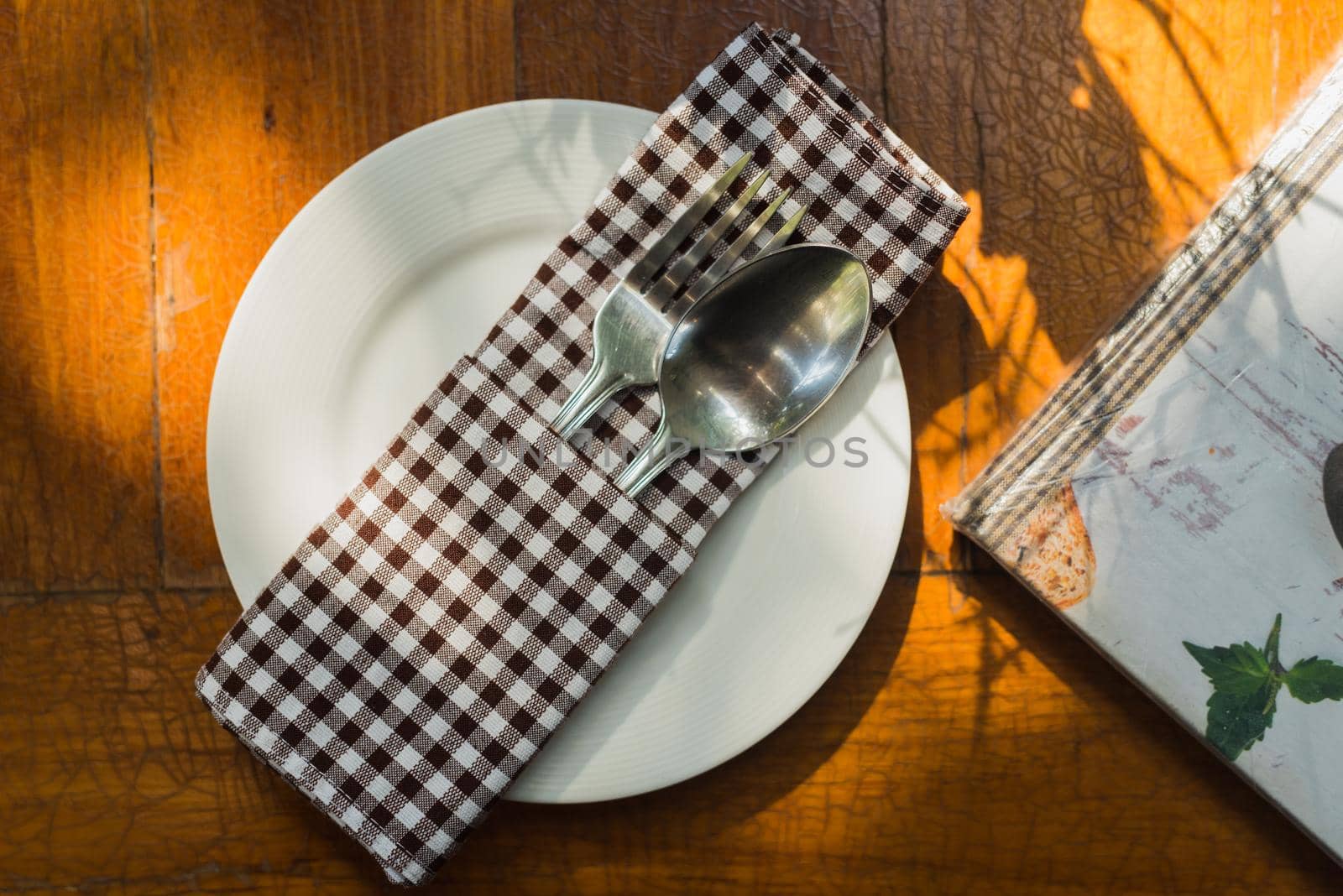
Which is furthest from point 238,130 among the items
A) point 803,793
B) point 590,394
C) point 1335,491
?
point 1335,491

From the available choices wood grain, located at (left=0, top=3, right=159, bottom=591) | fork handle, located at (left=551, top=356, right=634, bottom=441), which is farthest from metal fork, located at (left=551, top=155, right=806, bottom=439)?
wood grain, located at (left=0, top=3, right=159, bottom=591)

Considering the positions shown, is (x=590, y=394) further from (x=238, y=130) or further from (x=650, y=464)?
(x=238, y=130)

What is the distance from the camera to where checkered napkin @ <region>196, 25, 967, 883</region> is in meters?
0.47

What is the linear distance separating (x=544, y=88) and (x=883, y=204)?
203mm

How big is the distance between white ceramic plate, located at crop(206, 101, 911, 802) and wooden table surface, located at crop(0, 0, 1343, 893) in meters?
0.06

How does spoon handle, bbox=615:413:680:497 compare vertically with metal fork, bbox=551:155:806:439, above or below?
below

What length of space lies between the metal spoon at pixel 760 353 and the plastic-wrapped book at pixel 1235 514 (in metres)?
0.13

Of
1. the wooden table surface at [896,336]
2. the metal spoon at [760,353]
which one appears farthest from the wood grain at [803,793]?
the metal spoon at [760,353]

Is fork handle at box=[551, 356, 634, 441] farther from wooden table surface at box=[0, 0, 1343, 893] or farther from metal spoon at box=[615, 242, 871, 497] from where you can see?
wooden table surface at box=[0, 0, 1343, 893]

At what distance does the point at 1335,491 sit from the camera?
508 millimetres

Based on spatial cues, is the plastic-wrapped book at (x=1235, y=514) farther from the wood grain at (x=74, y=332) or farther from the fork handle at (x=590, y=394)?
the wood grain at (x=74, y=332)

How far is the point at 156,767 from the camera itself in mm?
539

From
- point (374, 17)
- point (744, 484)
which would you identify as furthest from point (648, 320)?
point (374, 17)

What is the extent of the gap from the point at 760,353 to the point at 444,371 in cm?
16
